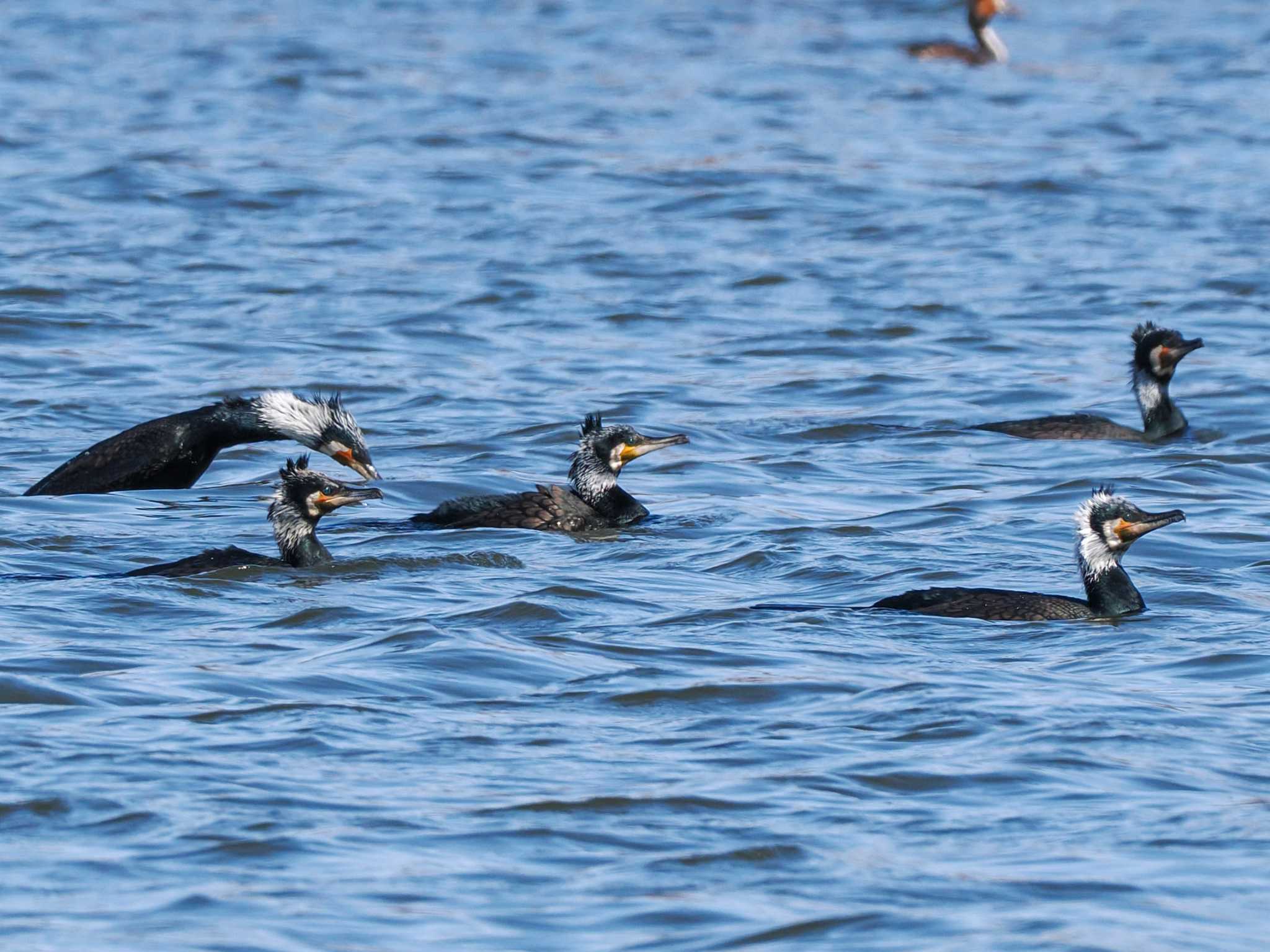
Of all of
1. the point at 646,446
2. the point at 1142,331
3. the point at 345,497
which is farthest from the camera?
the point at 1142,331

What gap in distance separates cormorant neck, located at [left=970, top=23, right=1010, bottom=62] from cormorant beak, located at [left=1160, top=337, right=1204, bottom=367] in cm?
1636

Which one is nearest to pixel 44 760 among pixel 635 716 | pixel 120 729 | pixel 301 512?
pixel 120 729

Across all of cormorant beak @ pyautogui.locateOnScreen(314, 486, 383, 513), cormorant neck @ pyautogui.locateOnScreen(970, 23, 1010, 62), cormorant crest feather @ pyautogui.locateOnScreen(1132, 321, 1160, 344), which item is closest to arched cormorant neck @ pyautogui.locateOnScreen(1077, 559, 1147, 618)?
cormorant beak @ pyautogui.locateOnScreen(314, 486, 383, 513)

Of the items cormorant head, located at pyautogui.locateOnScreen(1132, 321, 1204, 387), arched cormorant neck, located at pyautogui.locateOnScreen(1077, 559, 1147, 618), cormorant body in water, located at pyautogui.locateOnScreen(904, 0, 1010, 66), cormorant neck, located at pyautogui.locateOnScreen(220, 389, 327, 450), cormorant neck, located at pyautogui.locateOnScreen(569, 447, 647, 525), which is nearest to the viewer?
arched cormorant neck, located at pyautogui.locateOnScreen(1077, 559, 1147, 618)

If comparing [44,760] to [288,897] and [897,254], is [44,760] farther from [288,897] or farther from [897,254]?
[897,254]

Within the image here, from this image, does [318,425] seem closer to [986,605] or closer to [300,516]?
[300,516]

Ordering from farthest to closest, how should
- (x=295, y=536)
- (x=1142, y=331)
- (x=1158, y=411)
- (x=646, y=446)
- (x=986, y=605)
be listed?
(x=1142, y=331) < (x=1158, y=411) < (x=646, y=446) < (x=295, y=536) < (x=986, y=605)

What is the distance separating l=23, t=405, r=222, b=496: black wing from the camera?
11617mm

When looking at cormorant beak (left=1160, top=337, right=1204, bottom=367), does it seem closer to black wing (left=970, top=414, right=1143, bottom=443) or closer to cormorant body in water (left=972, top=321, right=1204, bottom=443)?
cormorant body in water (left=972, top=321, right=1204, bottom=443)

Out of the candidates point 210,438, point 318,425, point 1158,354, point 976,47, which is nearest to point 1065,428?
point 1158,354

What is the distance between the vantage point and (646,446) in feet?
38.9

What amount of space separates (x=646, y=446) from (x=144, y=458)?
98.1 inches

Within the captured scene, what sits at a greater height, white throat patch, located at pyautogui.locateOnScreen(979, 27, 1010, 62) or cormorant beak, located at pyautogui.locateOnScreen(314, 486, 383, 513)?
white throat patch, located at pyautogui.locateOnScreen(979, 27, 1010, 62)

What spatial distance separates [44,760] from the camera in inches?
276
